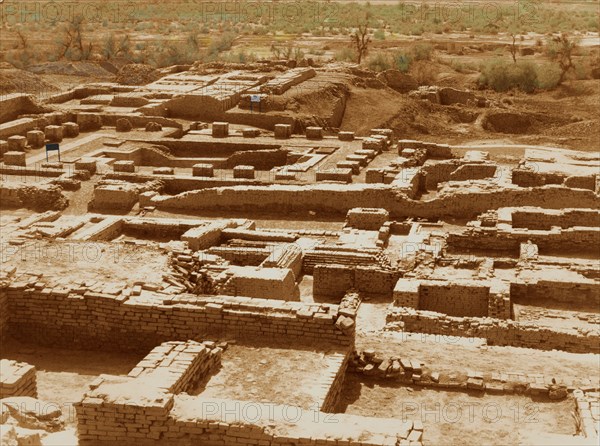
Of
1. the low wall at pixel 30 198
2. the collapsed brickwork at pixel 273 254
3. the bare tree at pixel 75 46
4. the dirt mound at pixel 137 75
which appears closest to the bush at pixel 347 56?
the dirt mound at pixel 137 75

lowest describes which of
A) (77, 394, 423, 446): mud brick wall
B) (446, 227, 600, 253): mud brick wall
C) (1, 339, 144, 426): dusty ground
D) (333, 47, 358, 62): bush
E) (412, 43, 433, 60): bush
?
(333, 47, 358, 62): bush

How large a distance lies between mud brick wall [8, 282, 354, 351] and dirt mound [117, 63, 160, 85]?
34.2 metres

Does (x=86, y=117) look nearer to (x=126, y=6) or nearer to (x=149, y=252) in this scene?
(x=149, y=252)

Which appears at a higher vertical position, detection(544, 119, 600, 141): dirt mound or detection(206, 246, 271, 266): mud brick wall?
detection(206, 246, 271, 266): mud brick wall

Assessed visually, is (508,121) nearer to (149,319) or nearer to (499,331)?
(499,331)

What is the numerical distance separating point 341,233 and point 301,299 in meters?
3.39

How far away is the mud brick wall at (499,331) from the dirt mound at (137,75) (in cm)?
3248

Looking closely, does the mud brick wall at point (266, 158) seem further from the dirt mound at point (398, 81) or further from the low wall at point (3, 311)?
the low wall at point (3, 311)

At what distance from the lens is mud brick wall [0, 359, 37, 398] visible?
1024cm

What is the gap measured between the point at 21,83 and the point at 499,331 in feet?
113

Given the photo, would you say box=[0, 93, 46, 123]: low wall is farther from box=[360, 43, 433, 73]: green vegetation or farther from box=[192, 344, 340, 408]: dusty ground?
box=[192, 344, 340, 408]: dusty ground

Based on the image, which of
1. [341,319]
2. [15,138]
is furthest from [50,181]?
[341,319]

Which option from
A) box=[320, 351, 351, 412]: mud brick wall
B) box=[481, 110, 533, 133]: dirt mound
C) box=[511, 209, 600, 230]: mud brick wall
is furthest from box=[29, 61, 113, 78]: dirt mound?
box=[320, 351, 351, 412]: mud brick wall

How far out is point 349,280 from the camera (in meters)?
17.9
